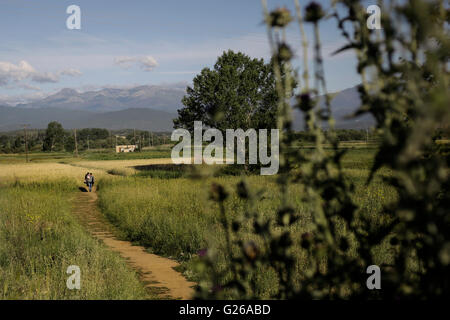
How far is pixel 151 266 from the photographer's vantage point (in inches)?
306

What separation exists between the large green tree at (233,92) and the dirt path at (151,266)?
18.0 m

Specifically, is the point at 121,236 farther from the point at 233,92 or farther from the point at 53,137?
the point at 53,137

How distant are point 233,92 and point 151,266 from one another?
23.9 meters

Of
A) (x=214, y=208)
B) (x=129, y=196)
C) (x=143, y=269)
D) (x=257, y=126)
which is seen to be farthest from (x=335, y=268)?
(x=257, y=126)

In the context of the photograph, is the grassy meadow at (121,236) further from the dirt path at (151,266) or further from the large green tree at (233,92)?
the large green tree at (233,92)

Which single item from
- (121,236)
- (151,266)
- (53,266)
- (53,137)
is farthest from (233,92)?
(53,137)

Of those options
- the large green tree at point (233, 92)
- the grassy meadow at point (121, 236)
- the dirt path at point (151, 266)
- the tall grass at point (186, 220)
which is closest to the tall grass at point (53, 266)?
the grassy meadow at point (121, 236)

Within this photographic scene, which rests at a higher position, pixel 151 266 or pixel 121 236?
pixel 151 266

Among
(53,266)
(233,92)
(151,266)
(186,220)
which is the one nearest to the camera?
(53,266)

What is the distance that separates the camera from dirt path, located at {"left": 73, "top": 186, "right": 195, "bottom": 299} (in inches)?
246

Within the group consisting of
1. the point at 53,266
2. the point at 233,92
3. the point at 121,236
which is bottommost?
the point at 121,236

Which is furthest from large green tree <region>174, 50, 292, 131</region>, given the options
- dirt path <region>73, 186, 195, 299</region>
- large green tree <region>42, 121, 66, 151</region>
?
large green tree <region>42, 121, 66, 151</region>

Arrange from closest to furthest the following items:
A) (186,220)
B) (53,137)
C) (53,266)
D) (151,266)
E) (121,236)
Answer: (53,266) < (151,266) < (186,220) < (121,236) < (53,137)
